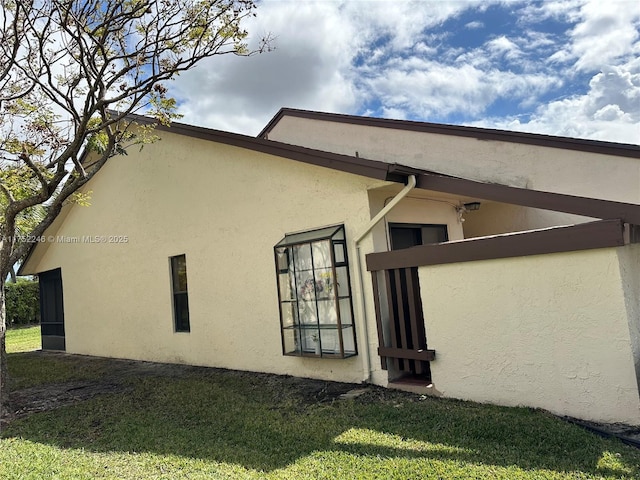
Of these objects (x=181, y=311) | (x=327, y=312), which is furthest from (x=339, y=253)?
(x=181, y=311)

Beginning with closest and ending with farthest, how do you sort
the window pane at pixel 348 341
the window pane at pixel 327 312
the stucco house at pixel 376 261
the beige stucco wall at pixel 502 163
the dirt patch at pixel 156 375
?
the stucco house at pixel 376 261 → the dirt patch at pixel 156 375 → the window pane at pixel 348 341 → the window pane at pixel 327 312 → the beige stucco wall at pixel 502 163

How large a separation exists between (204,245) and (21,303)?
18327 mm

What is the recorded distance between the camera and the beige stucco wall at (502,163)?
7.77 metres

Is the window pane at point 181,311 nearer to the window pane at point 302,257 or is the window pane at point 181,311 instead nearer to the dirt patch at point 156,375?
the dirt patch at point 156,375

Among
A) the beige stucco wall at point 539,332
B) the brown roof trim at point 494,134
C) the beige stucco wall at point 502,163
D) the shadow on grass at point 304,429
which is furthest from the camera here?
the beige stucco wall at point 502,163

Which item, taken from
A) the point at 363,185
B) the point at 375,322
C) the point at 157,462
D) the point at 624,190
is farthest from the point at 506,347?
the point at 624,190

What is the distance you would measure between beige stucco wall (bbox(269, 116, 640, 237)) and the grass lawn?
5249mm

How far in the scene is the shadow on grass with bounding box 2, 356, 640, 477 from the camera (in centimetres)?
360

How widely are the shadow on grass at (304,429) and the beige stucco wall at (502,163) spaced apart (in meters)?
5.23

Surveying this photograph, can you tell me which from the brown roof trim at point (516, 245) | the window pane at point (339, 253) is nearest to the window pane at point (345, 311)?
the window pane at point (339, 253)

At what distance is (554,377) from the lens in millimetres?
4336

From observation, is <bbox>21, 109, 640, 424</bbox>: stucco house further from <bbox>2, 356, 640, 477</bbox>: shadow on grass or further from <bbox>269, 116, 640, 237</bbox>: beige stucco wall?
<bbox>2, 356, 640, 477</bbox>: shadow on grass

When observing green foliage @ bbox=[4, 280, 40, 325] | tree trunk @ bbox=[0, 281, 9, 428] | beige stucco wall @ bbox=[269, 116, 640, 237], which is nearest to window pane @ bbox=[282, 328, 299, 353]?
tree trunk @ bbox=[0, 281, 9, 428]

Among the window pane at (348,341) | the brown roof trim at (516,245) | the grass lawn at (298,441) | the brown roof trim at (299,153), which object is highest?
the brown roof trim at (299,153)
